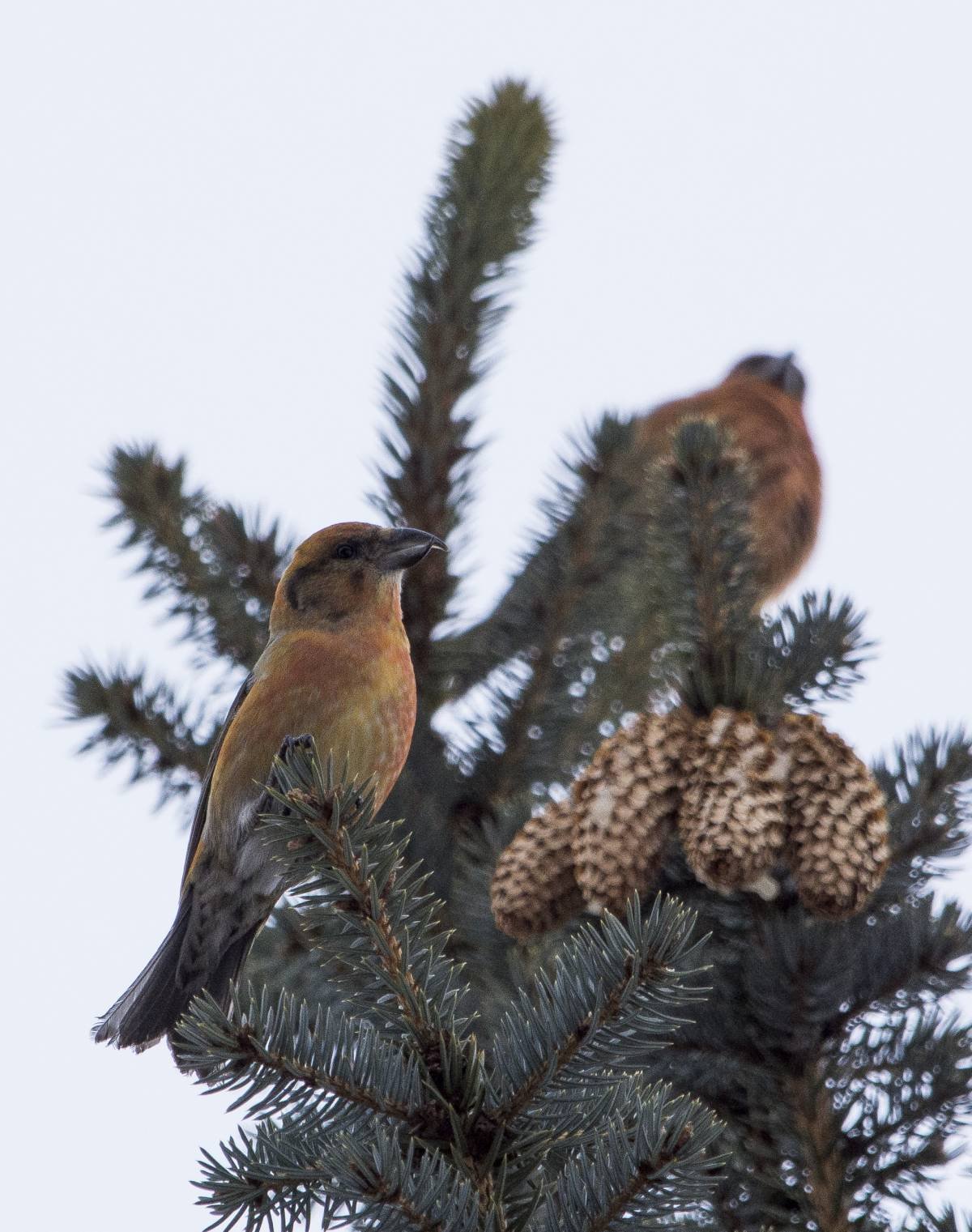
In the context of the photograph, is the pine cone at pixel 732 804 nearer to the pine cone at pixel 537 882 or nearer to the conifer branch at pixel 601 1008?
the pine cone at pixel 537 882

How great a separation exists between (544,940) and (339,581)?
42.1 inches

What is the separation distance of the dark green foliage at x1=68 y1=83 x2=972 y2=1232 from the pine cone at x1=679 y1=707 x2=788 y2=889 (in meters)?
0.12

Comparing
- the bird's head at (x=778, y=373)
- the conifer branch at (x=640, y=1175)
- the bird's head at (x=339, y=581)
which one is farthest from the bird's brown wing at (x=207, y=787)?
the bird's head at (x=778, y=373)

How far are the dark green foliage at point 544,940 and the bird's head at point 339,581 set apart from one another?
3.5 inches

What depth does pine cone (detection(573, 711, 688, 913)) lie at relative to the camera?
6.82ft

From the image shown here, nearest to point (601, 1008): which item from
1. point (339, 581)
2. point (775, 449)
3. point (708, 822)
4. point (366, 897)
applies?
point (366, 897)

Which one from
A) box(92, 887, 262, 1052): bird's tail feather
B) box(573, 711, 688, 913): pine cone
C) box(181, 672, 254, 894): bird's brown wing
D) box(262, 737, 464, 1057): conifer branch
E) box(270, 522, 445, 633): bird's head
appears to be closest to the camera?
box(262, 737, 464, 1057): conifer branch

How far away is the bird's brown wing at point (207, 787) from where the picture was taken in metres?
2.85

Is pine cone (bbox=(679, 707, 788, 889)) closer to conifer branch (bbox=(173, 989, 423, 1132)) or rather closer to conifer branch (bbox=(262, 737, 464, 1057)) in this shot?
conifer branch (bbox=(262, 737, 464, 1057))

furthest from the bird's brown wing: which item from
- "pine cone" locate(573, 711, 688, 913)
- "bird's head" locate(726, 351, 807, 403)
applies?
"bird's head" locate(726, 351, 807, 403)

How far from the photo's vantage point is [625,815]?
6.83 ft

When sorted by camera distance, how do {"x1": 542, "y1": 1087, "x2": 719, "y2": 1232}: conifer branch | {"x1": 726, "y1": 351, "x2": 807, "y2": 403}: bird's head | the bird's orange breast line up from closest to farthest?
Result: 1. {"x1": 542, "y1": 1087, "x2": 719, "y2": 1232}: conifer branch
2. the bird's orange breast
3. {"x1": 726, "y1": 351, "x2": 807, "y2": 403}: bird's head

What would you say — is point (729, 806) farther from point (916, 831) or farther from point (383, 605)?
point (383, 605)

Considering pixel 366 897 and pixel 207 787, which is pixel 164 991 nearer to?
pixel 207 787
